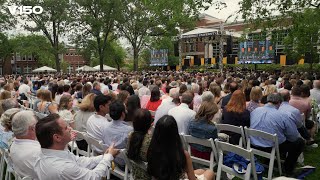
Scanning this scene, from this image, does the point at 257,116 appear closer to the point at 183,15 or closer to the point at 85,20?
the point at 183,15

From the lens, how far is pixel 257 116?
17.4ft

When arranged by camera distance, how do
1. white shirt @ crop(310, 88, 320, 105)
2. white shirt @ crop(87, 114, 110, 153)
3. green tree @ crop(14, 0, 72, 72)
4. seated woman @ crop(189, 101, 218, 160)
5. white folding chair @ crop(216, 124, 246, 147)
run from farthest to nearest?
1. green tree @ crop(14, 0, 72, 72)
2. white shirt @ crop(310, 88, 320, 105)
3. white folding chair @ crop(216, 124, 246, 147)
4. white shirt @ crop(87, 114, 110, 153)
5. seated woman @ crop(189, 101, 218, 160)

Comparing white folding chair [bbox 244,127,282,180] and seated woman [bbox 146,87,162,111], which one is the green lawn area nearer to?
white folding chair [bbox 244,127,282,180]

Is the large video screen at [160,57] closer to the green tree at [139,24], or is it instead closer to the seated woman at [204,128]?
the green tree at [139,24]

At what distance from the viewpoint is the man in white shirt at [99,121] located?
4.73m

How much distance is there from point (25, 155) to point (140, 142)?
1.27 m

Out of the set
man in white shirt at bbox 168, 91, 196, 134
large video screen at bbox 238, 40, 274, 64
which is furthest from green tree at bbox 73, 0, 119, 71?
man in white shirt at bbox 168, 91, 196, 134

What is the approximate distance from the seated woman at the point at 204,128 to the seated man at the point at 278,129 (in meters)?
1.03

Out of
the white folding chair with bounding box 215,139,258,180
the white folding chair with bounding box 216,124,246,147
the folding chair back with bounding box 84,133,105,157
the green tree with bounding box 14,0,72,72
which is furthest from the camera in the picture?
the green tree with bounding box 14,0,72,72

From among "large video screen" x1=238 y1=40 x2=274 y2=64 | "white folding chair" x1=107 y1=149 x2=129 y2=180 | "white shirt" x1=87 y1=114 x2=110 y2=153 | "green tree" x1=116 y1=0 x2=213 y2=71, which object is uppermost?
"green tree" x1=116 y1=0 x2=213 y2=71

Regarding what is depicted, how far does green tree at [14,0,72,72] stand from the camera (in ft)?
114

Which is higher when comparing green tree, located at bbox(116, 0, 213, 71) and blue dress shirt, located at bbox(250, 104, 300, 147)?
green tree, located at bbox(116, 0, 213, 71)

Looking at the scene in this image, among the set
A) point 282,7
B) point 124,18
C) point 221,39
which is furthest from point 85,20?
point 282,7

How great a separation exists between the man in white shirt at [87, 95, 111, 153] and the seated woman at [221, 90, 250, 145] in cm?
221
